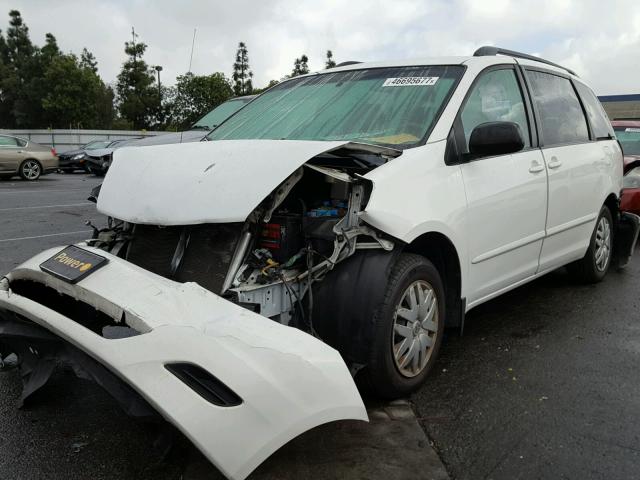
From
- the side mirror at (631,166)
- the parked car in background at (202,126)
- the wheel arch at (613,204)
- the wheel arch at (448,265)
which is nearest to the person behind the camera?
the wheel arch at (448,265)

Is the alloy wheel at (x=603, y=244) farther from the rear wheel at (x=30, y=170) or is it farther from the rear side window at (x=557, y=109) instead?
the rear wheel at (x=30, y=170)

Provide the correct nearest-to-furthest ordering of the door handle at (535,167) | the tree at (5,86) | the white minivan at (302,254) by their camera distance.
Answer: the white minivan at (302,254) → the door handle at (535,167) → the tree at (5,86)

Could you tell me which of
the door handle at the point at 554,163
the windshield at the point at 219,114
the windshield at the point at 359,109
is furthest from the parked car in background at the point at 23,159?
the door handle at the point at 554,163

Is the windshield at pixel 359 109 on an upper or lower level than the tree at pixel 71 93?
lower

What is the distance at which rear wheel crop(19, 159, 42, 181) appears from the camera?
17.1 meters

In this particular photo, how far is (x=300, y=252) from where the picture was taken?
2770 millimetres

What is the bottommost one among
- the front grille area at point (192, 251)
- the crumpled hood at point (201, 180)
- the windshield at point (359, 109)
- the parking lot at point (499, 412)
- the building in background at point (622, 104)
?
the parking lot at point (499, 412)

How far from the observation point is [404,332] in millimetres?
2844

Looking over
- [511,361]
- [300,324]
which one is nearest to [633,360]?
[511,361]

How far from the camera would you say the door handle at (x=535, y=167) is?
149 inches

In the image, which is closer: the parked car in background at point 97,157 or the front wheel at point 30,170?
the front wheel at point 30,170

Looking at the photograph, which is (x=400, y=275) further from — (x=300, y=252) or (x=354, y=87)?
(x=354, y=87)

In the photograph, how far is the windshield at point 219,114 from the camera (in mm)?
9197

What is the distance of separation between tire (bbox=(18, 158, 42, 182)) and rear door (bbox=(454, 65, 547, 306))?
16697 mm
